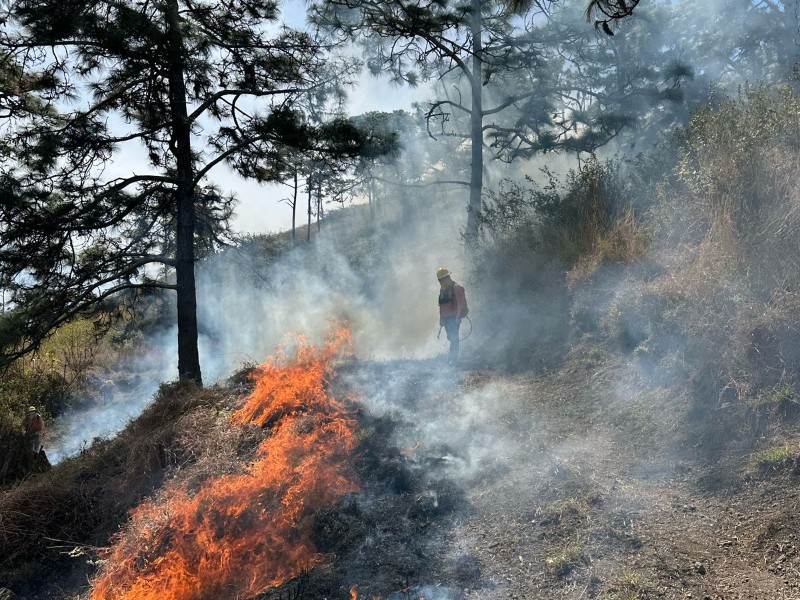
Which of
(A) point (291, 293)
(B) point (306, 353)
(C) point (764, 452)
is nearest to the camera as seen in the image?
(C) point (764, 452)

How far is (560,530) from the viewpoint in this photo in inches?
158

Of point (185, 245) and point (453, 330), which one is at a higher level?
point (185, 245)

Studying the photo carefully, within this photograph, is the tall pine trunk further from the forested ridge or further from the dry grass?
the dry grass

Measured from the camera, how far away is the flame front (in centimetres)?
401

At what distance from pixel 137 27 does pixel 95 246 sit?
12.4ft

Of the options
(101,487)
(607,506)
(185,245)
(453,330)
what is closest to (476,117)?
(453,330)

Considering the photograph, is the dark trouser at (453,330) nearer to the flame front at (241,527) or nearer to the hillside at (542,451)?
the hillside at (542,451)

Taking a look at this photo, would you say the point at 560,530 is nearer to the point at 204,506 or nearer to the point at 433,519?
the point at 433,519

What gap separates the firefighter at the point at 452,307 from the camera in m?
8.88

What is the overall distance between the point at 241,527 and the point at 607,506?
317 cm

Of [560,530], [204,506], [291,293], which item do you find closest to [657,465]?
[560,530]

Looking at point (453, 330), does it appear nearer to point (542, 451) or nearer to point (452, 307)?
point (452, 307)

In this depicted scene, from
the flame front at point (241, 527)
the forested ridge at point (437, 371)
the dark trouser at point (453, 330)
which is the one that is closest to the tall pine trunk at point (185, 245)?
the forested ridge at point (437, 371)

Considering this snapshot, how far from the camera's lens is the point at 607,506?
162 inches
